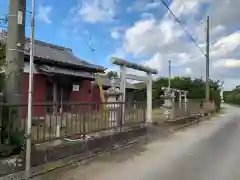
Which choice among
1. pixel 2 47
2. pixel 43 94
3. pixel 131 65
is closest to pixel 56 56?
pixel 43 94

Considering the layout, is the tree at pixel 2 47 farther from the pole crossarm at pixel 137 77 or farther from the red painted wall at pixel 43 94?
the pole crossarm at pixel 137 77

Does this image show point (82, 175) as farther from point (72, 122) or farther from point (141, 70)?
point (141, 70)

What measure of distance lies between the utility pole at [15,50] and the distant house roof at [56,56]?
945 centimetres

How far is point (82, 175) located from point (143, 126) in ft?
21.8

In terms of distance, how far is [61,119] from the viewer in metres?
8.26

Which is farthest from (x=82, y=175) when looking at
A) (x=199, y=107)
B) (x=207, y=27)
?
(x=207, y=27)

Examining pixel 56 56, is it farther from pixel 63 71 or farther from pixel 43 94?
pixel 43 94

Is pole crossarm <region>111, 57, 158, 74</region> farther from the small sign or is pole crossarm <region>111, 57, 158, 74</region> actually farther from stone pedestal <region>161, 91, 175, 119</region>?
the small sign

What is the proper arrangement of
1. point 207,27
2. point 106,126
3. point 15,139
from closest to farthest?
point 15,139 < point 106,126 < point 207,27

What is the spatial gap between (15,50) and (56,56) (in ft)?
45.1

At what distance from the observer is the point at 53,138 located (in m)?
7.85

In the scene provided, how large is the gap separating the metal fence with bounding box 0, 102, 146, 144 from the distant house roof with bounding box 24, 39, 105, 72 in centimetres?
709

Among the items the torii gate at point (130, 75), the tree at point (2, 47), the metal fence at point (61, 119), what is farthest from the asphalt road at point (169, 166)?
the torii gate at point (130, 75)

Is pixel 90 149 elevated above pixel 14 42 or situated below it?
below
